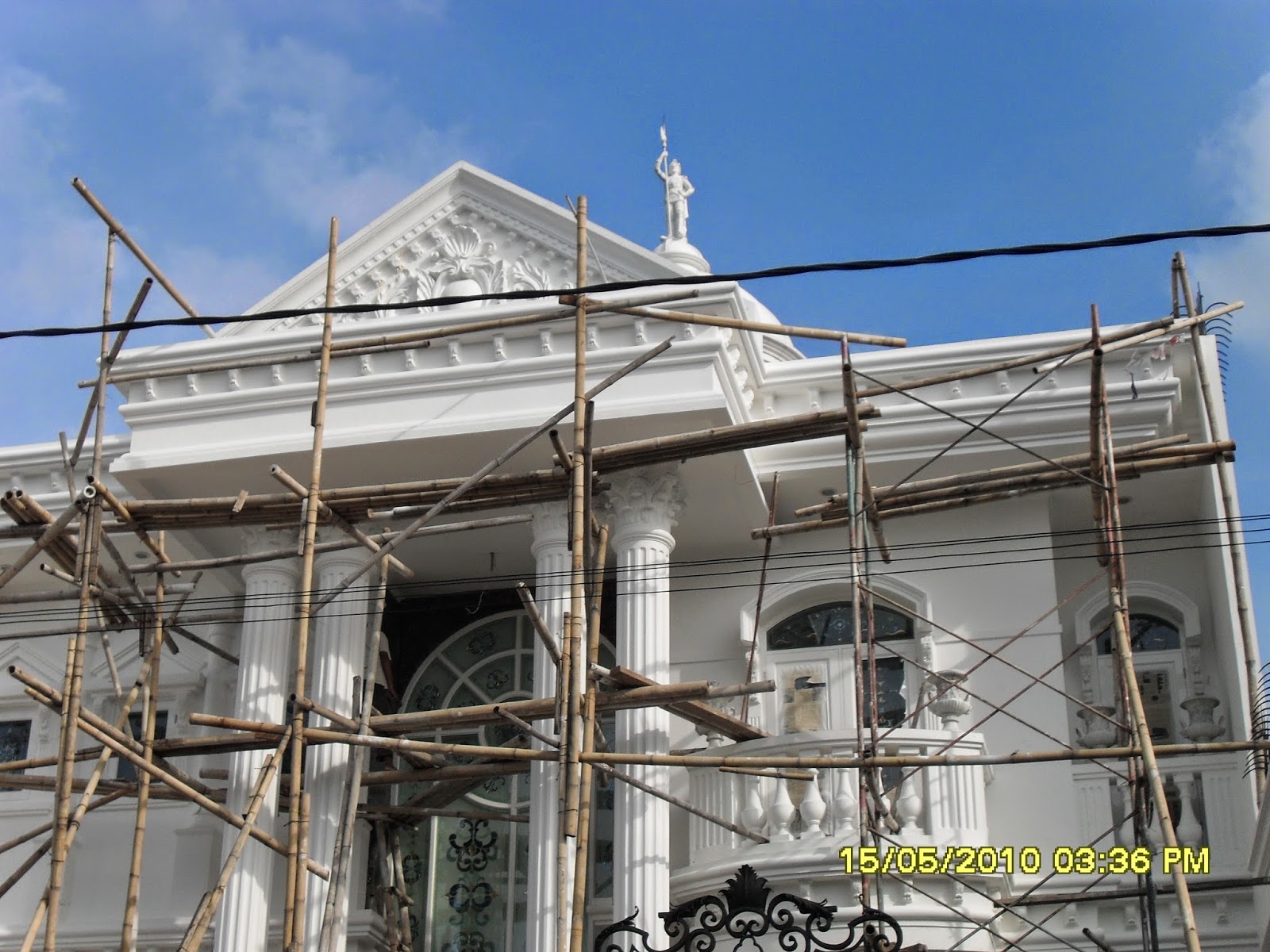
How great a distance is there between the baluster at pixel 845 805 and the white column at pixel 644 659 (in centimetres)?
114

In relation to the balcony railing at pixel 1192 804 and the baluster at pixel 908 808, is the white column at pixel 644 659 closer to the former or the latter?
the baluster at pixel 908 808

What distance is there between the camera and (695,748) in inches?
535

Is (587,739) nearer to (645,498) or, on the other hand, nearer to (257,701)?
(645,498)

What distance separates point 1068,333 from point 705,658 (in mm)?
3750

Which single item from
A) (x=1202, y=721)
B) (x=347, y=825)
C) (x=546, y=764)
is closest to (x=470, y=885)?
(x=546, y=764)

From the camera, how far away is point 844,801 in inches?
474

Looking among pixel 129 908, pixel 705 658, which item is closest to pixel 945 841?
pixel 705 658

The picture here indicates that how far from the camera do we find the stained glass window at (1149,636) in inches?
551

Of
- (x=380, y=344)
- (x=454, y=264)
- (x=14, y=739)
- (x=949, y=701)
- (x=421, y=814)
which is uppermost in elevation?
(x=454, y=264)

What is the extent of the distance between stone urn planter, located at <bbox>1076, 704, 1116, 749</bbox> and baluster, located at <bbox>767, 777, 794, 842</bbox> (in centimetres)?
246

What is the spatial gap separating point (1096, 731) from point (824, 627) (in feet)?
7.41

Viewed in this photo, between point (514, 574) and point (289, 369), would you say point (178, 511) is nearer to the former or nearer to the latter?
point (289, 369)

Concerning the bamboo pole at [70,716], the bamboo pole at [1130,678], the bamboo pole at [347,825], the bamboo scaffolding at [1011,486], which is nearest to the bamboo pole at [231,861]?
the bamboo pole at [347,825]

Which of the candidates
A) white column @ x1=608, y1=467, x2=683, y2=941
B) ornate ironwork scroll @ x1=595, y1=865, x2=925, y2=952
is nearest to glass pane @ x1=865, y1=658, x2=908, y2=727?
white column @ x1=608, y1=467, x2=683, y2=941
